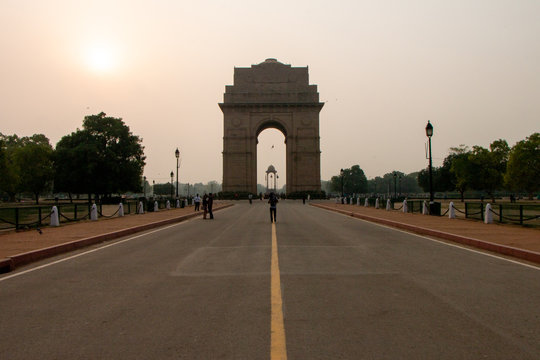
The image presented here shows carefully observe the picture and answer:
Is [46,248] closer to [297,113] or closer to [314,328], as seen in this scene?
[314,328]

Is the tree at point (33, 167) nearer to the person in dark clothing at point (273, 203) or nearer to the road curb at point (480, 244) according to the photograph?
the person in dark clothing at point (273, 203)

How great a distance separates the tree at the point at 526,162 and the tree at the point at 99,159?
5255 centimetres

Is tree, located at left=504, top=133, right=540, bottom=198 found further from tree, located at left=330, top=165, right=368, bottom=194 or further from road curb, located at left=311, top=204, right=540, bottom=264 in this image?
tree, located at left=330, top=165, right=368, bottom=194

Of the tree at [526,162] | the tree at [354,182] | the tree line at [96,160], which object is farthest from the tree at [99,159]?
the tree at [354,182]

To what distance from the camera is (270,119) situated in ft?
257

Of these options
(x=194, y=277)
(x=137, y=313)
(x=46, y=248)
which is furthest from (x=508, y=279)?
(x=46, y=248)

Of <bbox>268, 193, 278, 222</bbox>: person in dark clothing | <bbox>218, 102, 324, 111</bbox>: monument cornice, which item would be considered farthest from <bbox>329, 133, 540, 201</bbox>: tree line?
<bbox>268, 193, 278, 222</bbox>: person in dark clothing

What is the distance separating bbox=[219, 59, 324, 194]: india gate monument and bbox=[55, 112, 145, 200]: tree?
1781 centimetres

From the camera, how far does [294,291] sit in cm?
669

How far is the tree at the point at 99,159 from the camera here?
195 ft

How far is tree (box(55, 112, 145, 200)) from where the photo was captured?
59.4 m

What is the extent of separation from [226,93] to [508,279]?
243 feet

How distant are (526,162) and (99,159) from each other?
5771 centimetres

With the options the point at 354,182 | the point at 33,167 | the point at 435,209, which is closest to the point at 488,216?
the point at 435,209
